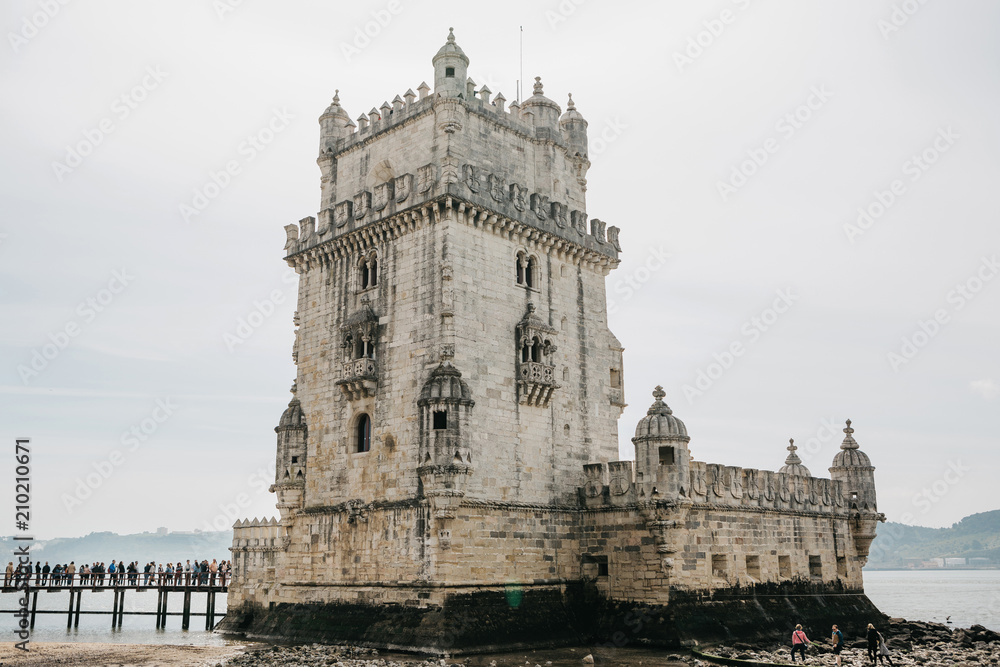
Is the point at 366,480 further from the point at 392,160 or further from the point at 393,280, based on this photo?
the point at 392,160

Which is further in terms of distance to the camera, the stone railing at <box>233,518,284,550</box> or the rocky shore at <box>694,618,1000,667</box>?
the stone railing at <box>233,518,284,550</box>

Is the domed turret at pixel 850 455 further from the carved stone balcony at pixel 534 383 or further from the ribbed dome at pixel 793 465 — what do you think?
the carved stone balcony at pixel 534 383

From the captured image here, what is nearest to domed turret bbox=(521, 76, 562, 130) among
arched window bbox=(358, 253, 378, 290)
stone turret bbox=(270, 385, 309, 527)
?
arched window bbox=(358, 253, 378, 290)

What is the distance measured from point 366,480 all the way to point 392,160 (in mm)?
12638

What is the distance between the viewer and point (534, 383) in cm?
3241

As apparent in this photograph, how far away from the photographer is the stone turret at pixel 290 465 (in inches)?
1339

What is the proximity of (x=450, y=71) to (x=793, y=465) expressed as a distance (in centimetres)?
2554

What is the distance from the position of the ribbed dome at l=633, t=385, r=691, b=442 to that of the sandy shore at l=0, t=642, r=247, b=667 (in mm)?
15662

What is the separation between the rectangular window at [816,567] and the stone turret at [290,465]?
2177cm

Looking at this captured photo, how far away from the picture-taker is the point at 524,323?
3309 centimetres

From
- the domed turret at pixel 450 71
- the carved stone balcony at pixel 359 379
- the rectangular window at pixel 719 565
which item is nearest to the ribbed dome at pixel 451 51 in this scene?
the domed turret at pixel 450 71

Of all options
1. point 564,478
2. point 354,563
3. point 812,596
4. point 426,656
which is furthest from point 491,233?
point 812,596

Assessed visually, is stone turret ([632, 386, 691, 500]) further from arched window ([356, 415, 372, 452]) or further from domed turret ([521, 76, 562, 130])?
domed turret ([521, 76, 562, 130])

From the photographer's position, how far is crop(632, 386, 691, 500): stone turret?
101 feet
